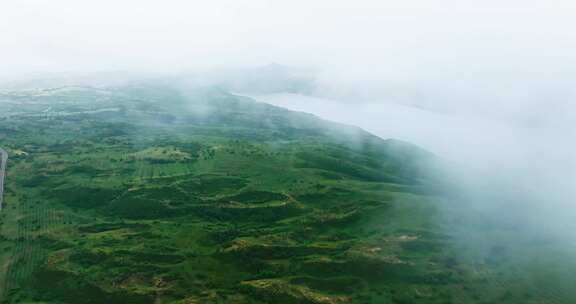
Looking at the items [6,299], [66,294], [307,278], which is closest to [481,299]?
[307,278]

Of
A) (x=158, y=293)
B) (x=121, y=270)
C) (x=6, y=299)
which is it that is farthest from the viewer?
(x=121, y=270)

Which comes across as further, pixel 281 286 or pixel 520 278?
pixel 520 278

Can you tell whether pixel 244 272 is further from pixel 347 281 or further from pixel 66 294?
pixel 66 294

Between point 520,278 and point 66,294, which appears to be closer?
point 66,294

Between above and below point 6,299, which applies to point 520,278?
above

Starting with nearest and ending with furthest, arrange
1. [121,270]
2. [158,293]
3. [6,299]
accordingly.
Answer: [6,299] → [158,293] → [121,270]

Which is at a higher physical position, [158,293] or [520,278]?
[520,278]

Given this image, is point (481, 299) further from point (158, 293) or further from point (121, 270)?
point (121, 270)

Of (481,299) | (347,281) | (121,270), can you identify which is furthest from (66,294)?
(481,299)
